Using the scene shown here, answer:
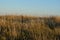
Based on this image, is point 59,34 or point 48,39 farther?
point 59,34

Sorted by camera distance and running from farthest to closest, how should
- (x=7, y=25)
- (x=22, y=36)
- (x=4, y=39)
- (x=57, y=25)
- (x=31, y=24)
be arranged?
1. (x=57, y=25)
2. (x=31, y=24)
3. (x=7, y=25)
4. (x=22, y=36)
5. (x=4, y=39)

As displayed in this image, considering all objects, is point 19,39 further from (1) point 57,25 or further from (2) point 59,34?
(1) point 57,25

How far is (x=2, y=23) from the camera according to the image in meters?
12.0

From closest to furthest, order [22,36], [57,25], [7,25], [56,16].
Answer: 1. [22,36]
2. [7,25]
3. [57,25]
4. [56,16]

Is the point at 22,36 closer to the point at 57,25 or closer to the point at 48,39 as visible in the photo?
the point at 48,39

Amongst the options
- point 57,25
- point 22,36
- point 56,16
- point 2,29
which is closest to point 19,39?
point 22,36

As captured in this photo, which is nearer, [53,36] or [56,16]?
[53,36]

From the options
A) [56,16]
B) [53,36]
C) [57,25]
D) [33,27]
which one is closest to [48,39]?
[53,36]

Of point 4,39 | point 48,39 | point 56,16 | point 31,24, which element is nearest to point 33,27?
point 31,24

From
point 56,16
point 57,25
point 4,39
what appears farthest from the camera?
point 56,16

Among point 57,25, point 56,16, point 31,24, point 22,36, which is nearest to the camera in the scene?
point 22,36

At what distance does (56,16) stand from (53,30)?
399cm

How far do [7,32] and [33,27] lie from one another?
1800mm

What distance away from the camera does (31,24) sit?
41.4ft
